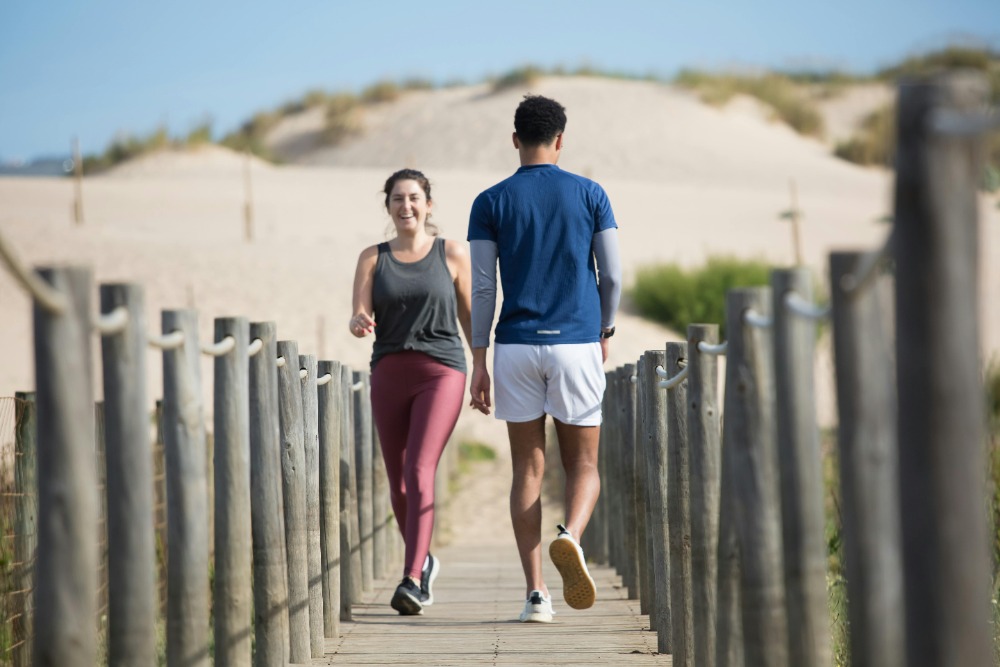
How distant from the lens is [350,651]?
500cm

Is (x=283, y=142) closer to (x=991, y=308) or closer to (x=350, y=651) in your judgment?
(x=991, y=308)

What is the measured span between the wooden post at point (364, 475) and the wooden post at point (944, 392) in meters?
4.66

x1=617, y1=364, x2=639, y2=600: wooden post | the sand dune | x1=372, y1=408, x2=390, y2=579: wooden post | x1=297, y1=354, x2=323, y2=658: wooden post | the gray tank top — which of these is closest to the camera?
x1=297, y1=354, x2=323, y2=658: wooden post

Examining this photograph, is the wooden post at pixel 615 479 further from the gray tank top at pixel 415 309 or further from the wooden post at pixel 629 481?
the gray tank top at pixel 415 309

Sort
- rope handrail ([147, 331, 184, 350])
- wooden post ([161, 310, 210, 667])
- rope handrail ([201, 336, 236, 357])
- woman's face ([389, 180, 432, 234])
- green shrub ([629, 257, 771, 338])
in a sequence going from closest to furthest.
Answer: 1. rope handrail ([147, 331, 184, 350])
2. wooden post ([161, 310, 210, 667])
3. rope handrail ([201, 336, 236, 357])
4. woman's face ([389, 180, 432, 234])
5. green shrub ([629, 257, 771, 338])

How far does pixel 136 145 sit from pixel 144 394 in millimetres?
51461

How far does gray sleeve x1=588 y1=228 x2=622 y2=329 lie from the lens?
5.15 meters

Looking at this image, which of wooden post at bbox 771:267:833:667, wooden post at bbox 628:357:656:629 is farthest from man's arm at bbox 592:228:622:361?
wooden post at bbox 771:267:833:667

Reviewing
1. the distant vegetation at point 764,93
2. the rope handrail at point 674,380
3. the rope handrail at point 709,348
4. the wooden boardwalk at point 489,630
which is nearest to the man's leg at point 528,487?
the wooden boardwalk at point 489,630

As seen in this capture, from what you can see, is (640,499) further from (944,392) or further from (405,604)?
(944,392)

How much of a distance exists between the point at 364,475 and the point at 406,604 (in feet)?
4.21

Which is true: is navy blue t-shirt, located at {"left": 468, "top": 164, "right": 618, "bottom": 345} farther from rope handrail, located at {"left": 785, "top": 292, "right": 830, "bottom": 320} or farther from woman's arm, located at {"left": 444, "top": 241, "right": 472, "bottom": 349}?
rope handrail, located at {"left": 785, "top": 292, "right": 830, "bottom": 320}

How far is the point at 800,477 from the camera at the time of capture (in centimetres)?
291

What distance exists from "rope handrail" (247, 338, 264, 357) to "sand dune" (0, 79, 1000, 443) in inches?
238
